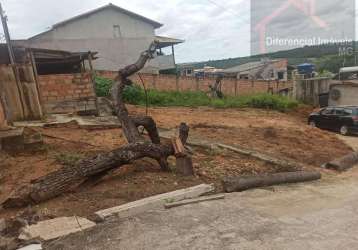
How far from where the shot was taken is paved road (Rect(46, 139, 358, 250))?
3.92m

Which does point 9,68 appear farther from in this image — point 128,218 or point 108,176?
point 128,218

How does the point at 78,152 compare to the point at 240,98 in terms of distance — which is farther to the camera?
the point at 240,98

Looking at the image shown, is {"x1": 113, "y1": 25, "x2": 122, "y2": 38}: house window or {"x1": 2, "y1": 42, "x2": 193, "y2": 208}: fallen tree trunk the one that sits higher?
{"x1": 113, "y1": 25, "x2": 122, "y2": 38}: house window

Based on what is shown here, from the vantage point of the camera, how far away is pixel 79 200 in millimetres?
5086

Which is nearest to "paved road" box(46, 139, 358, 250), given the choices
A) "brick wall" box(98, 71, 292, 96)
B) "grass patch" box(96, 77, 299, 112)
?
"grass patch" box(96, 77, 299, 112)

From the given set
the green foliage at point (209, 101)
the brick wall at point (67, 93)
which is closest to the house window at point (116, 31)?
the green foliage at point (209, 101)

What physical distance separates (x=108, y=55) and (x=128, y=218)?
2786 cm

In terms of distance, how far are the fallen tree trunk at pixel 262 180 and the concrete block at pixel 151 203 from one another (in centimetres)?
37

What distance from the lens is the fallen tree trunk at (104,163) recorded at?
4.91 metres

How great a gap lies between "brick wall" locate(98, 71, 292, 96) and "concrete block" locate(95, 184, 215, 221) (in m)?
19.4

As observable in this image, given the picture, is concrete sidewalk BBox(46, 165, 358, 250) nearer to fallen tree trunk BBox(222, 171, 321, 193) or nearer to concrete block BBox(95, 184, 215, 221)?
concrete block BBox(95, 184, 215, 221)

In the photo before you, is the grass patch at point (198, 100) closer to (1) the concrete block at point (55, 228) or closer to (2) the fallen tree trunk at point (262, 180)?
(2) the fallen tree trunk at point (262, 180)

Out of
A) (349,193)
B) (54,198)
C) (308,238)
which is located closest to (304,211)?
(308,238)

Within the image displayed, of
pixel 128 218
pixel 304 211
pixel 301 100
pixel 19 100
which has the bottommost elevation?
pixel 301 100
